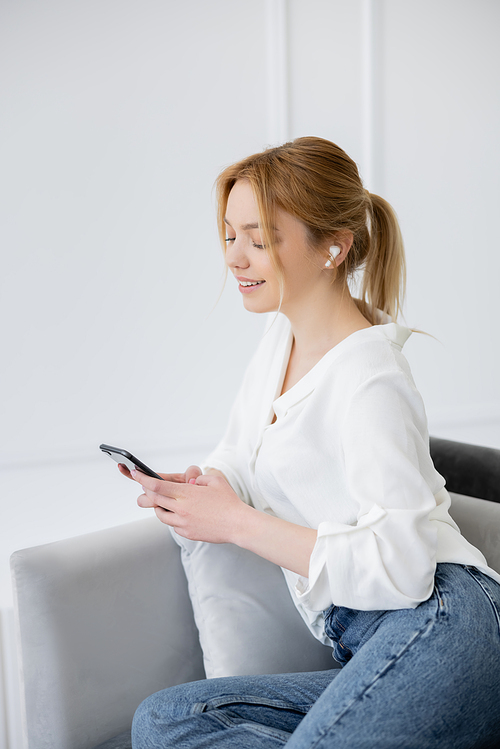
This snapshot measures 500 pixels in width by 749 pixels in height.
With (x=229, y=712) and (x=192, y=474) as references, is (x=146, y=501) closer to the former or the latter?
(x=192, y=474)

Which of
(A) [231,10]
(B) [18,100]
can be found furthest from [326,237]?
(A) [231,10]

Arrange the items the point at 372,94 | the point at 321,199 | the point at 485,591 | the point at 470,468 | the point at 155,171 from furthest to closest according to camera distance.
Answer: the point at 372,94 → the point at 155,171 → the point at 470,468 → the point at 321,199 → the point at 485,591

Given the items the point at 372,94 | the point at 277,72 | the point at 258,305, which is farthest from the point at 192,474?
the point at 372,94

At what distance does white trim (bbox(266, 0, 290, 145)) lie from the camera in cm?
277

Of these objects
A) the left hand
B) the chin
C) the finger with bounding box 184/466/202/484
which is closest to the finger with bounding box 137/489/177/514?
the left hand

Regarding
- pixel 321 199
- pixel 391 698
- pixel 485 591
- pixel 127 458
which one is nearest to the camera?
pixel 391 698

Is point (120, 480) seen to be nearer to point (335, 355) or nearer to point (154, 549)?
point (154, 549)

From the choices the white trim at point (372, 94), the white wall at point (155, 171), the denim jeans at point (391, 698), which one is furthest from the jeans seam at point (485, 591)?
the white trim at point (372, 94)

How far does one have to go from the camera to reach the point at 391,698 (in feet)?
2.62

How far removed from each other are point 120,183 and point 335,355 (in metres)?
1.90

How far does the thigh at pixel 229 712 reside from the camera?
935mm

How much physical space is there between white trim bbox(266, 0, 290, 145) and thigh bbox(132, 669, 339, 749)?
2.38 m

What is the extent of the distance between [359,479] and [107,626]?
0.62m

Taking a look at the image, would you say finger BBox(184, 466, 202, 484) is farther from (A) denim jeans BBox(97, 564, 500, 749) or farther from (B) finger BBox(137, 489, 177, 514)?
(A) denim jeans BBox(97, 564, 500, 749)
